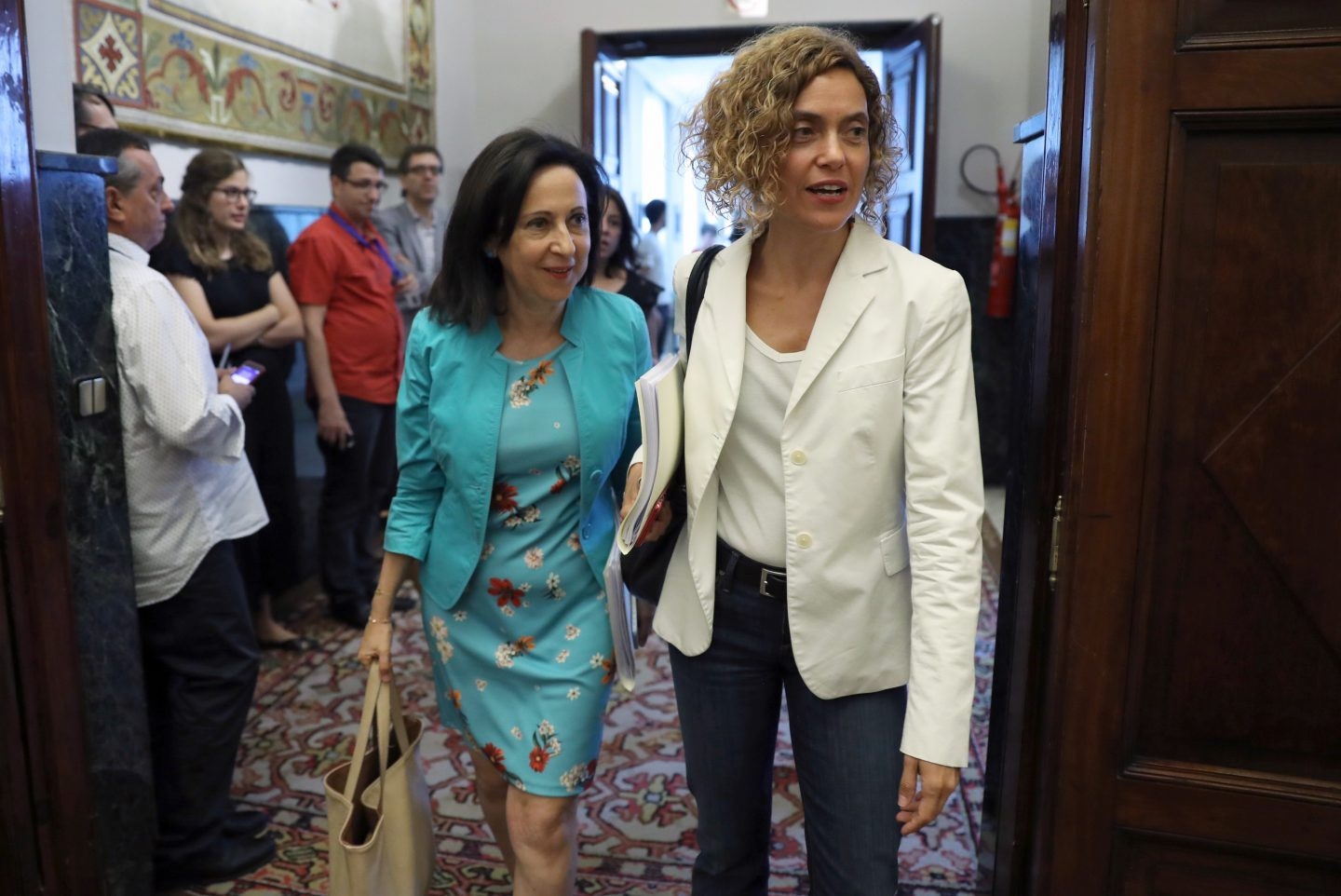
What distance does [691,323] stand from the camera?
1.79 metres

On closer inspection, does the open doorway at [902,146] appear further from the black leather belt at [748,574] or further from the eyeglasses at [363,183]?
the eyeglasses at [363,183]

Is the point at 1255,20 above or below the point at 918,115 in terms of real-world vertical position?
below

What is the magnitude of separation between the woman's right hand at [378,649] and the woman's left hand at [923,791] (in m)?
0.97

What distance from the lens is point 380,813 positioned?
79.7 inches

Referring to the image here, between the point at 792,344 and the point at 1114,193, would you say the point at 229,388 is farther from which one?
the point at 1114,193

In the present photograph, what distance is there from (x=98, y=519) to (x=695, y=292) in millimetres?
1472

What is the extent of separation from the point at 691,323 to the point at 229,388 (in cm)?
166

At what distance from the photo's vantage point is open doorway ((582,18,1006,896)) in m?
2.87

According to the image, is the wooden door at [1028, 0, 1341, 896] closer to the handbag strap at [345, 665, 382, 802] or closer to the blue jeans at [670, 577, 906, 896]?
the blue jeans at [670, 577, 906, 896]

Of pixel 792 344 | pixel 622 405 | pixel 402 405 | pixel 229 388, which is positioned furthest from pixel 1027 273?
pixel 229 388

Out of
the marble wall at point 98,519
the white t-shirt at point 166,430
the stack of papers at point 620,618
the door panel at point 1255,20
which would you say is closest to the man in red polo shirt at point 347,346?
the white t-shirt at point 166,430

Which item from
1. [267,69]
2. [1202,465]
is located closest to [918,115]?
[267,69]

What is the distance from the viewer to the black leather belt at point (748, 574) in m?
1.70

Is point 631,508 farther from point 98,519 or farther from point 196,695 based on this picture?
point 196,695
